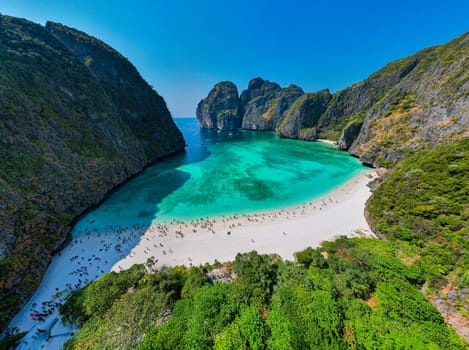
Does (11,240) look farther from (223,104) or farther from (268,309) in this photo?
(223,104)

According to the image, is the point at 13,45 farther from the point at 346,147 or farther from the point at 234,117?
the point at 234,117

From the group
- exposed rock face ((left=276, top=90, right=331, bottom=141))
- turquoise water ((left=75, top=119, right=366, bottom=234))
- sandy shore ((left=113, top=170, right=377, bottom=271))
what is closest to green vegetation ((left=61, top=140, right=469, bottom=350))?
sandy shore ((left=113, top=170, right=377, bottom=271))

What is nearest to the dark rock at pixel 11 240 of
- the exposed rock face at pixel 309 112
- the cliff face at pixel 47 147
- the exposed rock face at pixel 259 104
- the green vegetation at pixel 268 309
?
the cliff face at pixel 47 147

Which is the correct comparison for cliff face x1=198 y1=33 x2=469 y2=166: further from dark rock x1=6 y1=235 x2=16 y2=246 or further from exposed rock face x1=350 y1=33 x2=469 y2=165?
dark rock x1=6 y1=235 x2=16 y2=246

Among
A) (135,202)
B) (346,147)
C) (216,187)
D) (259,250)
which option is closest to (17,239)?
(135,202)

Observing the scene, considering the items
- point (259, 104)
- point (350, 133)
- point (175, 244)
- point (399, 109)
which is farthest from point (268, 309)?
point (259, 104)

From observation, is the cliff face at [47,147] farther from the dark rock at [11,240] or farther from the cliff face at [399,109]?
the cliff face at [399,109]

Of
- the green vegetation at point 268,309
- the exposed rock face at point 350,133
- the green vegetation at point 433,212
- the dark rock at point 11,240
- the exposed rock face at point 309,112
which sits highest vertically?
the exposed rock face at point 309,112
